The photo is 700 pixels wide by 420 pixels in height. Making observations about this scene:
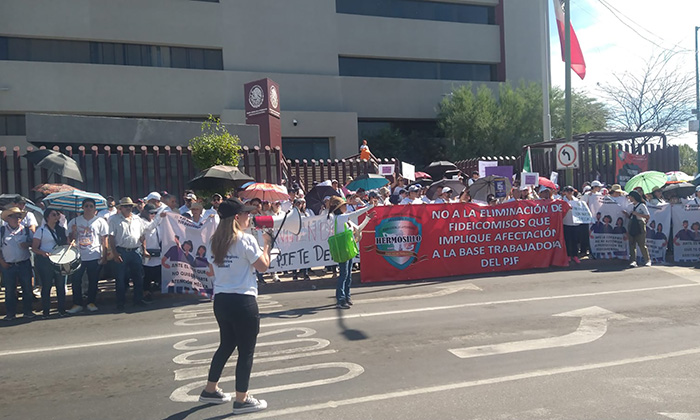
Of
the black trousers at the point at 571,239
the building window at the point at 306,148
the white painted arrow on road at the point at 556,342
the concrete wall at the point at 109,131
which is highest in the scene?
the building window at the point at 306,148

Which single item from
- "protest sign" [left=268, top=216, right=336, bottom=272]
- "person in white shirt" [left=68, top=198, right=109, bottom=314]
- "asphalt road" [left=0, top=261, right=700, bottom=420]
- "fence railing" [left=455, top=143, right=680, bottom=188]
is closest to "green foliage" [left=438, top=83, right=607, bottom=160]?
"fence railing" [left=455, top=143, right=680, bottom=188]

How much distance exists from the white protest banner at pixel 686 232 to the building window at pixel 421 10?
24.9m

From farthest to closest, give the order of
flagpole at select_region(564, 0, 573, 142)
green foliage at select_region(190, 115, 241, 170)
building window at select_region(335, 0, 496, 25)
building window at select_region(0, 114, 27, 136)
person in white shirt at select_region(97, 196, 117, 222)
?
building window at select_region(335, 0, 496, 25)
building window at select_region(0, 114, 27, 136)
flagpole at select_region(564, 0, 573, 142)
green foliage at select_region(190, 115, 241, 170)
person in white shirt at select_region(97, 196, 117, 222)

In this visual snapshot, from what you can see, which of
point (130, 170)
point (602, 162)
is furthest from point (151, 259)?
point (602, 162)

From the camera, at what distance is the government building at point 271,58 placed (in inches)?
1070

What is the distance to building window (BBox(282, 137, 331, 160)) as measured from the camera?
31672mm

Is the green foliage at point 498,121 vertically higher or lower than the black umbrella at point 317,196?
higher

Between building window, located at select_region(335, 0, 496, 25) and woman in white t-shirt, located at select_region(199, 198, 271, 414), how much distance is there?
31.0 m

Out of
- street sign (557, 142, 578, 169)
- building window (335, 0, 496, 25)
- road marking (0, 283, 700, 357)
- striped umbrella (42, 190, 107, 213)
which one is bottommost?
road marking (0, 283, 700, 357)

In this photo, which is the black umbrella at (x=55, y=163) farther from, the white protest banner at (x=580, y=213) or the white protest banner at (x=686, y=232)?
the white protest banner at (x=686, y=232)

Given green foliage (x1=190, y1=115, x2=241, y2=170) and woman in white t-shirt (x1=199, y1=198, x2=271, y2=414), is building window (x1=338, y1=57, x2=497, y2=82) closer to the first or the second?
green foliage (x1=190, y1=115, x2=241, y2=170)

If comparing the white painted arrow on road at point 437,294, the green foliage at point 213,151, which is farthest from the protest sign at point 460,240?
the green foliage at point 213,151

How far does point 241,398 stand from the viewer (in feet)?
15.6

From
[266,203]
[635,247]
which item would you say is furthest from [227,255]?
[635,247]
